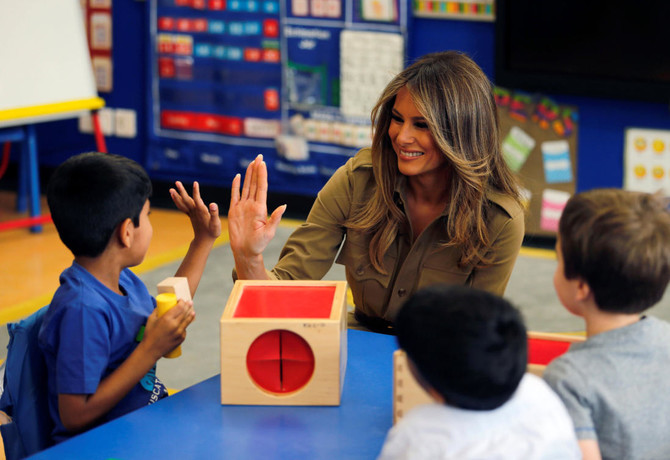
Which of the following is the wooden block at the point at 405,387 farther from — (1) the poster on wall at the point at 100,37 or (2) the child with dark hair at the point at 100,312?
(1) the poster on wall at the point at 100,37

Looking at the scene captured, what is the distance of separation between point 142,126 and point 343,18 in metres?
1.55

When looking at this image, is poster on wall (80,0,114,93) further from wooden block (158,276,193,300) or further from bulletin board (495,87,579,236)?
wooden block (158,276,193,300)

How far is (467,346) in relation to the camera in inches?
46.1

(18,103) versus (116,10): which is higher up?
(116,10)

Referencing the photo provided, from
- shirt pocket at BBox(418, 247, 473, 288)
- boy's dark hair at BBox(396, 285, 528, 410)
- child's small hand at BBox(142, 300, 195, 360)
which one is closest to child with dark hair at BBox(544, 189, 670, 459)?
boy's dark hair at BBox(396, 285, 528, 410)

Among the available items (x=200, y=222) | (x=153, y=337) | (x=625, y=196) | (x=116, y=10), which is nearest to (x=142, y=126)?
(x=116, y=10)

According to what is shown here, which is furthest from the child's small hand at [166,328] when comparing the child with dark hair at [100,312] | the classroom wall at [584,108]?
the classroom wall at [584,108]

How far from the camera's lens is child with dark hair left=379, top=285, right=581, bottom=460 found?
3.86 feet

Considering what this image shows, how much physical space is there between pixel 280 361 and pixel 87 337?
0.36 metres

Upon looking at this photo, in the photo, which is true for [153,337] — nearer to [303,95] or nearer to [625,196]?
[625,196]

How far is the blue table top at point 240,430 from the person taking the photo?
1488 millimetres

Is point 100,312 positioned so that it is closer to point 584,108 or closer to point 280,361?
point 280,361

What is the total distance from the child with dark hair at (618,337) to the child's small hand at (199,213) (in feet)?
3.05

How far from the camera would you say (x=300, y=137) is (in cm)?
521
